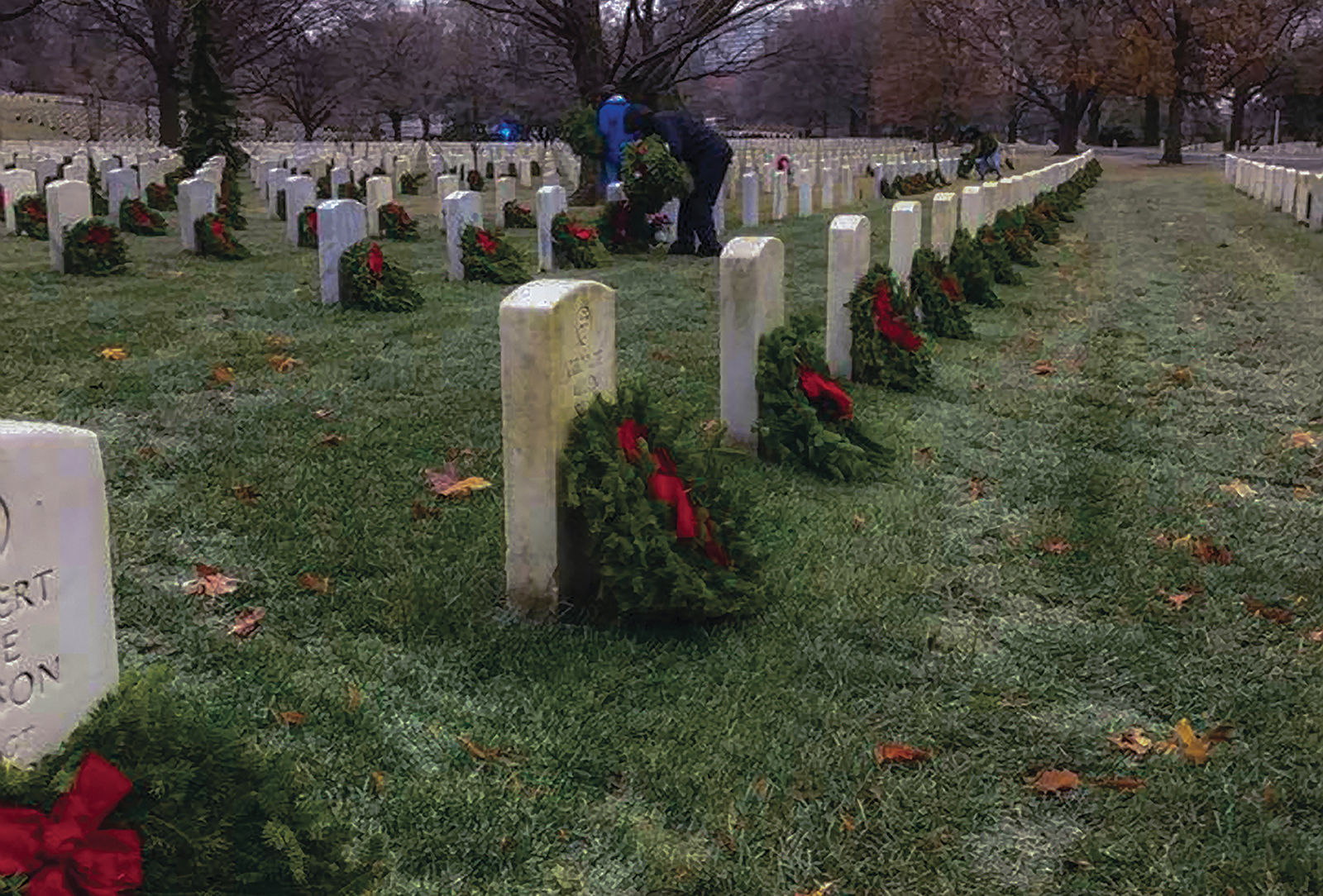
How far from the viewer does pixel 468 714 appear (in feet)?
11.9

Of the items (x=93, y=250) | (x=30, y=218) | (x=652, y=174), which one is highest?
(x=652, y=174)

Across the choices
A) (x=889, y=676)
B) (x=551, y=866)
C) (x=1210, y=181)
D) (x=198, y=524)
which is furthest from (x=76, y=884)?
(x=1210, y=181)

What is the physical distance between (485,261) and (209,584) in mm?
8428

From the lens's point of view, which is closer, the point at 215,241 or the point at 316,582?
the point at 316,582

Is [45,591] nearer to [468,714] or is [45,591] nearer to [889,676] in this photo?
[468,714]

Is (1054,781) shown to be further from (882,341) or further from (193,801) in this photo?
(882,341)

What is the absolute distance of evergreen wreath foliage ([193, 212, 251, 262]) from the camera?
1394cm

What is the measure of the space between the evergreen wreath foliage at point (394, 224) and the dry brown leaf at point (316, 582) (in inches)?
488

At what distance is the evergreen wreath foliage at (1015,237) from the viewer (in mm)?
14836

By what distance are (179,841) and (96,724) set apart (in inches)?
9.7

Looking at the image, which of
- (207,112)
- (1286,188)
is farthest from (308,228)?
(1286,188)

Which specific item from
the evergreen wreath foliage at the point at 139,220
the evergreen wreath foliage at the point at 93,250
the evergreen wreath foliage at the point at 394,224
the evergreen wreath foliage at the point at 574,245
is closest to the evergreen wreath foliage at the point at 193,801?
the evergreen wreath foliage at the point at 93,250

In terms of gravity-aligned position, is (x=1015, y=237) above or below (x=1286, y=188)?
below

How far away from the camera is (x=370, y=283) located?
10453mm
